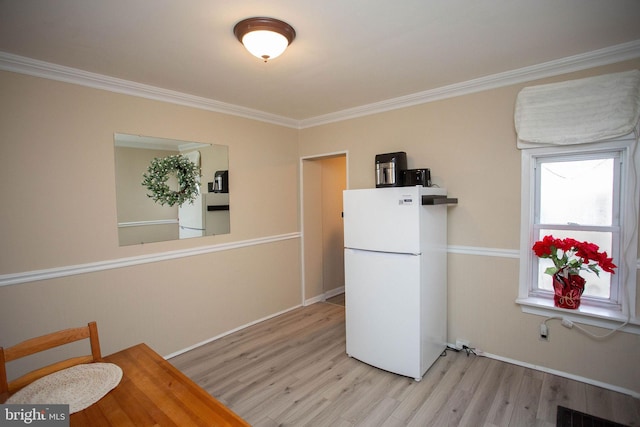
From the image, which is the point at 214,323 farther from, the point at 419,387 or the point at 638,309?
the point at 638,309

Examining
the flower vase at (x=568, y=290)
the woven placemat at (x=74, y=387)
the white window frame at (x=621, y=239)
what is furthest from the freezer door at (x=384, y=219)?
the woven placemat at (x=74, y=387)

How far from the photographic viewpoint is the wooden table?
42.3 inches

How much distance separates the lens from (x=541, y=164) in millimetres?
2580

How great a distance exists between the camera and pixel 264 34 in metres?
1.78

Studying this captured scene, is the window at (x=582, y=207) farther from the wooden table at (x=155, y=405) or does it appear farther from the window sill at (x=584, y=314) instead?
the wooden table at (x=155, y=405)

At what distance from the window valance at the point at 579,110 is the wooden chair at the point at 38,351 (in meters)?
3.15

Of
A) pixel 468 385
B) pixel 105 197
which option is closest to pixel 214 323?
pixel 105 197

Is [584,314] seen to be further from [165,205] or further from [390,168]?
[165,205]

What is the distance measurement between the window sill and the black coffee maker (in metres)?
1.45

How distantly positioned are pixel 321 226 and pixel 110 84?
285 cm

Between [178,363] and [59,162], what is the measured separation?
190 cm

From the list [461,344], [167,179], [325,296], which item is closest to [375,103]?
[167,179]

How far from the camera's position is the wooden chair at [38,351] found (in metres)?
1.27

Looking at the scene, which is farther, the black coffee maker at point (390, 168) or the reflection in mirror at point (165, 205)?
the black coffee maker at point (390, 168)
